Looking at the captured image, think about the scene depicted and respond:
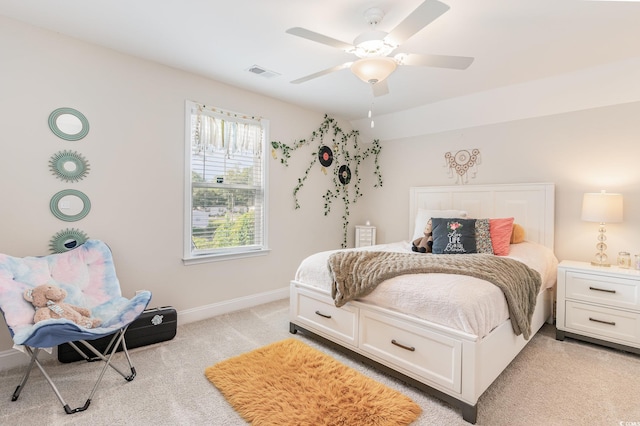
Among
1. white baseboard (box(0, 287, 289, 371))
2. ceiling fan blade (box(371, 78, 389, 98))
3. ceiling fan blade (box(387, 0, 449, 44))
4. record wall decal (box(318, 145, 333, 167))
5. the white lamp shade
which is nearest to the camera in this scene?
ceiling fan blade (box(387, 0, 449, 44))

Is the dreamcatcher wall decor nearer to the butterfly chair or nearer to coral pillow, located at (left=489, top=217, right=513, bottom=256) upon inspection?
coral pillow, located at (left=489, top=217, right=513, bottom=256)

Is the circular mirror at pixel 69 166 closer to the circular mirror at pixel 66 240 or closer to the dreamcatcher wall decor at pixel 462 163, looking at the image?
the circular mirror at pixel 66 240

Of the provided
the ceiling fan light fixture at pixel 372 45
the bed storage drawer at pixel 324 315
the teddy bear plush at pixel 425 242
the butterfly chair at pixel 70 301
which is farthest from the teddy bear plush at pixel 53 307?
the teddy bear plush at pixel 425 242

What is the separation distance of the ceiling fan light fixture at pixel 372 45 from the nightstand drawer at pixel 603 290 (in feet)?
8.16

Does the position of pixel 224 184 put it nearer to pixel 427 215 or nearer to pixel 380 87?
pixel 380 87

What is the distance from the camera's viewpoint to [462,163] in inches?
152

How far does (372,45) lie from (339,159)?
105 inches

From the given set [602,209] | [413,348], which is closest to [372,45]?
[413,348]

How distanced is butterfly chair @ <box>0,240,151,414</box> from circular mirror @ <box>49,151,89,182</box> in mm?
550

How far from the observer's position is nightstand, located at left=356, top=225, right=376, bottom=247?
4496 mm

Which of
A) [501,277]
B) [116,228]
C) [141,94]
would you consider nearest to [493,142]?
[501,277]

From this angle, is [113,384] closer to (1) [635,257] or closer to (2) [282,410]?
(2) [282,410]

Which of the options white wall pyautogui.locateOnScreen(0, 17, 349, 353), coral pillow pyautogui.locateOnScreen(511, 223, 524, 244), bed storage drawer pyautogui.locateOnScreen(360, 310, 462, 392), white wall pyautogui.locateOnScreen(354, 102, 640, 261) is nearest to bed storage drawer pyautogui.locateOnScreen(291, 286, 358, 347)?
bed storage drawer pyautogui.locateOnScreen(360, 310, 462, 392)

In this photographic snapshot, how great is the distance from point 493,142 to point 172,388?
3858 mm
